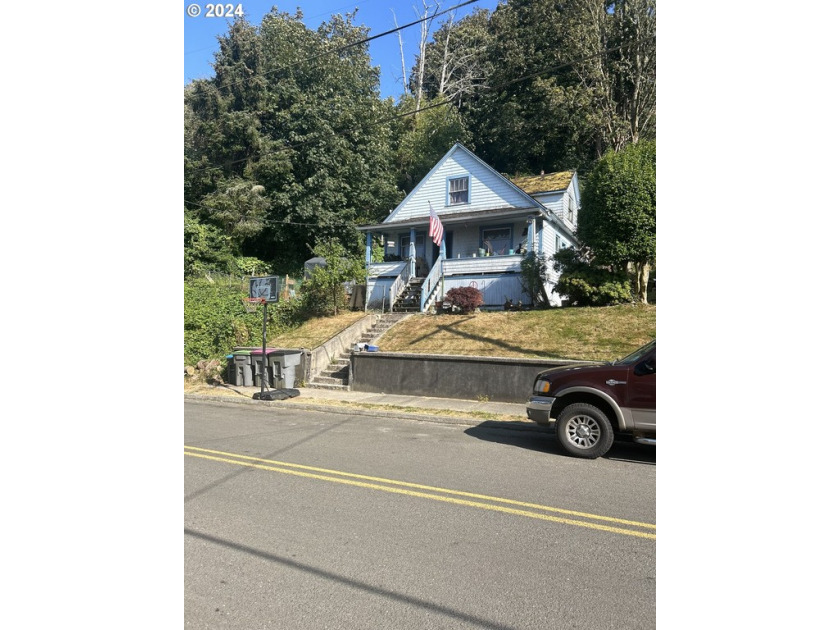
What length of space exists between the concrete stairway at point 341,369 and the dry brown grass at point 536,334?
→ 0.59 meters

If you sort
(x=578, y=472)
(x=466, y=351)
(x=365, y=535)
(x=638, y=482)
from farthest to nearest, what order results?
(x=466, y=351), (x=578, y=472), (x=638, y=482), (x=365, y=535)

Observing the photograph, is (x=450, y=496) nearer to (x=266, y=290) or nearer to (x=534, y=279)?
(x=266, y=290)

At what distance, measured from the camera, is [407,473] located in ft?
19.3

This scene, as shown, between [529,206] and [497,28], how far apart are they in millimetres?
22543

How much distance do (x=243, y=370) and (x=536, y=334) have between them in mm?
7798

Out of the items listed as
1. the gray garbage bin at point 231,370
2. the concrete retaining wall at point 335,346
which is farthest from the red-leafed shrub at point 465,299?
the gray garbage bin at point 231,370

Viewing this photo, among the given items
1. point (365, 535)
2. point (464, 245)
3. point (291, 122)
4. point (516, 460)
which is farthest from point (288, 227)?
point (365, 535)

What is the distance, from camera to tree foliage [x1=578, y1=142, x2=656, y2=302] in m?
14.3

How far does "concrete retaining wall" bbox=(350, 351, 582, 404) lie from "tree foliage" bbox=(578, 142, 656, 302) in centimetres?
561

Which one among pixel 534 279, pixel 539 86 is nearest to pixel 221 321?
pixel 534 279

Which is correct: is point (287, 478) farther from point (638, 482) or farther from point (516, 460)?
point (638, 482)

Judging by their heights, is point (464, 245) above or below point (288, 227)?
below

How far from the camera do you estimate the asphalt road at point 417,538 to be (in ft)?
9.80

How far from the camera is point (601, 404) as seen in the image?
22.2 ft
